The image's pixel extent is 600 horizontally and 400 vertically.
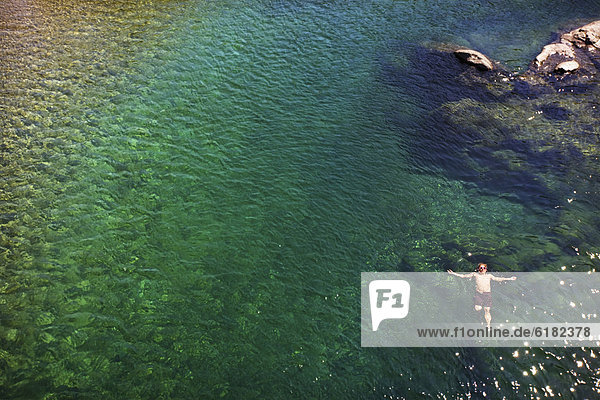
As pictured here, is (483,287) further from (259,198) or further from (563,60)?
(563,60)

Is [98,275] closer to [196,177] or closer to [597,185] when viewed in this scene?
[196,177]

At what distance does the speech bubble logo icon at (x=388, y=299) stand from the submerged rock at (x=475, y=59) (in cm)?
2153

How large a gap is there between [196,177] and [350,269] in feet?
34.3

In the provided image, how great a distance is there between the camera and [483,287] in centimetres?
1811

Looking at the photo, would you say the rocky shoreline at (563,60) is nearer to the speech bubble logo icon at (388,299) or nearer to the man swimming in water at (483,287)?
the man swimming in water at (483,287)

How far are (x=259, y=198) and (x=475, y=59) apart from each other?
70.0 feet

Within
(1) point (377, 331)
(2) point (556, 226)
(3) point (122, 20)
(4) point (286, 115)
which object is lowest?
(1) point (377, 331)

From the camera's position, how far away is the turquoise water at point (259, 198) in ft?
53.8

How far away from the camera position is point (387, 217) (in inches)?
Answer: 871

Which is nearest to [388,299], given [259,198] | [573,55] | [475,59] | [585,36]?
[259,198]

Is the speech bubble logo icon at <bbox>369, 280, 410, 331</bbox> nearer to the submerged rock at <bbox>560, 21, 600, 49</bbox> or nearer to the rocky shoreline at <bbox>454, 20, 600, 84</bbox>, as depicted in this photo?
the rocky shoreline at <bbox>454, 20, 600, 84</bbox>

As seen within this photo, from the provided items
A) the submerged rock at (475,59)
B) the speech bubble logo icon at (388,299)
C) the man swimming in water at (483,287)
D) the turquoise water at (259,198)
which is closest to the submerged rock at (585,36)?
the turquoise water at (259,198)

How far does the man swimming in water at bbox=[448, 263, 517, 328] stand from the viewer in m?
17.7

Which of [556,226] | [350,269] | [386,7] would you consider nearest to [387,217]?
[350,269]
